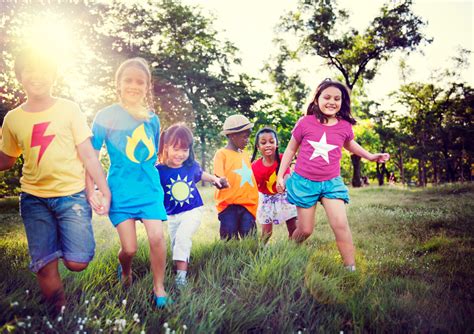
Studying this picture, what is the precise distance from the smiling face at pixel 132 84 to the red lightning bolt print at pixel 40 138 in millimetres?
792

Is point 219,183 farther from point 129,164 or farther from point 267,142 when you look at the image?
point 267,142

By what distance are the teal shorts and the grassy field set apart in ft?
1.67

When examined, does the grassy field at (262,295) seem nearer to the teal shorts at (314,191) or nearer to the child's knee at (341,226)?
the child's knee at (341,226)

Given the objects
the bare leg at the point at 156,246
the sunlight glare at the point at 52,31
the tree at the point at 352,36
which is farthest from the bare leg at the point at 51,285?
the tree at the point at 352,36

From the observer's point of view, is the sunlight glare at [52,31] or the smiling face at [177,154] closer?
the smiling face at [177,154]

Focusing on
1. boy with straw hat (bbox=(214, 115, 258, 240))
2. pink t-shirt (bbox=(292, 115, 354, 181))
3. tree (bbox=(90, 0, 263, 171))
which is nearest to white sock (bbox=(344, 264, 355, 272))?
pink t-shirt (bbox=(292, 115, 354, 181))

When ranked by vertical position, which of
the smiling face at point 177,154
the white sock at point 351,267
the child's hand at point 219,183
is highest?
the smiling face at point 177,154

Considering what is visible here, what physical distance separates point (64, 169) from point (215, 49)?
20893 millimetres

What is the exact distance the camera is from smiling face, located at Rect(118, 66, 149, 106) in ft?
10.6

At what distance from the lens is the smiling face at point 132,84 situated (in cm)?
323

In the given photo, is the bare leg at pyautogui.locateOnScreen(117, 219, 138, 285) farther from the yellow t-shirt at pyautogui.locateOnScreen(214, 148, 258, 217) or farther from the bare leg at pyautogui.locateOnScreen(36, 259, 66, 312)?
the yellow t-shirt at pyautogui.locateOnScreen(214, 148, 258, 217)

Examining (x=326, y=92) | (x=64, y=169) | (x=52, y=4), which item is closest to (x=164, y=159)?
(x=64, y=169)

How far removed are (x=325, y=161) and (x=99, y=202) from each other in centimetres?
236

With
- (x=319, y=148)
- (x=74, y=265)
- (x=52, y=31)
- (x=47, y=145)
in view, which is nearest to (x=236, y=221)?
(x=319, y=148)
